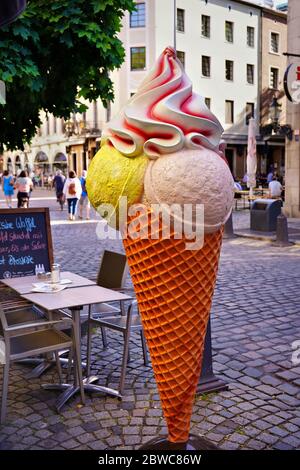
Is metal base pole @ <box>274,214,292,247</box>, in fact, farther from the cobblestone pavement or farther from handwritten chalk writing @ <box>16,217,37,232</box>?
handwritten chalk writing @ <box>16,217,37,232</box>

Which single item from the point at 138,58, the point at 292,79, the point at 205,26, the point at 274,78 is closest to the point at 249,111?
the point at 274,78

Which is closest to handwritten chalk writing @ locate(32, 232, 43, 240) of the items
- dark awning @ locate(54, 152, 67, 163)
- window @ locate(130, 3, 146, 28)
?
window @ locate(130, 3, 146, 28)

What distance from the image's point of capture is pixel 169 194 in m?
2.18

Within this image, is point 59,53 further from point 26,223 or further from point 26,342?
point 26,342

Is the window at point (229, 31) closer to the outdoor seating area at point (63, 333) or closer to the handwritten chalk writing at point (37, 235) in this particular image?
the handwritten chalk writing at point (37, 235)

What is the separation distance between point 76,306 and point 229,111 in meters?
36.8

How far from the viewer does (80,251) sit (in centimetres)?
1095

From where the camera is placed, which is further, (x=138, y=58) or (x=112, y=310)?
(x=138, y=58)

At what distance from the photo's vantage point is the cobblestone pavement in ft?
11.0

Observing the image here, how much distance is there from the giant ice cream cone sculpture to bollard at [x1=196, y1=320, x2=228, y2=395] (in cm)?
153

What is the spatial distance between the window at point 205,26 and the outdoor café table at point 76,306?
118ft

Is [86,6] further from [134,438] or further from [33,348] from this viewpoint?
[134,438]
